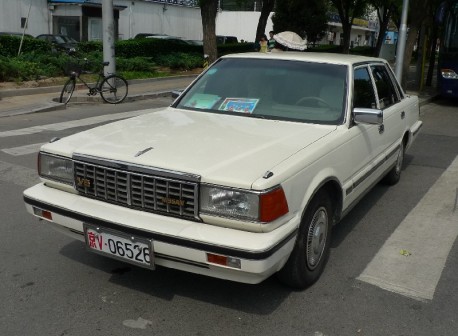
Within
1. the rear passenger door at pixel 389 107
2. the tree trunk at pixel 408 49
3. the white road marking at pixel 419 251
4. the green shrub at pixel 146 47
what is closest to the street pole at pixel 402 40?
the tree trunk at pixel 408 49

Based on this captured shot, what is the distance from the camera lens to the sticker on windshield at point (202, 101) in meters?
4.64

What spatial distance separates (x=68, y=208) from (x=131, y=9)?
37.3 metres

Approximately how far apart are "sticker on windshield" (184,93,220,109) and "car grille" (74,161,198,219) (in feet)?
5.02

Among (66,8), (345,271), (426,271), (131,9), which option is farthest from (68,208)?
(131,9)

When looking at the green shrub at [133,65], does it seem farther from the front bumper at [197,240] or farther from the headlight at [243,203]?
the headlight at [243,203]

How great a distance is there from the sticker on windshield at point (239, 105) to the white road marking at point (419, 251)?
5.34ft

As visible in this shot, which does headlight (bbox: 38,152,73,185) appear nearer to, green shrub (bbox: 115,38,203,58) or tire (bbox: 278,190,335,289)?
tire (bbox: 278,190,335,289)

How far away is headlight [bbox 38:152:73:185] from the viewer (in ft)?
11.6

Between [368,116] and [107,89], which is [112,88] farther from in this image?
[368,116]

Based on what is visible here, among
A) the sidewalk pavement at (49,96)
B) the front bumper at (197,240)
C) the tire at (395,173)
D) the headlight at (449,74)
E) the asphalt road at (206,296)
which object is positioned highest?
the headlight at (449,74)

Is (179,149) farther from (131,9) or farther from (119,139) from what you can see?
(131,9)

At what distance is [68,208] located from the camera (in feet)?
11.1

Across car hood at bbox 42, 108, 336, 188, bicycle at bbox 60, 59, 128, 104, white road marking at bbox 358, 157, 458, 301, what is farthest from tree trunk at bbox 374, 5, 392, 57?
car hood at bbox 42, 108, 336, 188

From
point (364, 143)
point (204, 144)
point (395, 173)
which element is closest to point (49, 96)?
point (395, 173)
